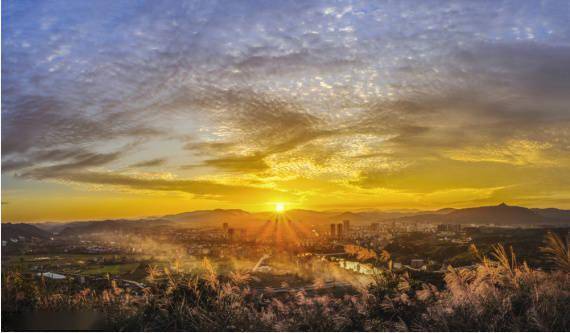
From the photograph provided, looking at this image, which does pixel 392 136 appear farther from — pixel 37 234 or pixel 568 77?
pixel 37 234

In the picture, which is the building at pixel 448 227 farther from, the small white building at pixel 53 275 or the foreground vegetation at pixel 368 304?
the small white building at pixel 53 275

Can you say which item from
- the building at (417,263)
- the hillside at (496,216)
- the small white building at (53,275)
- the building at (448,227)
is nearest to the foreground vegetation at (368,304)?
the small white building at (53,275)

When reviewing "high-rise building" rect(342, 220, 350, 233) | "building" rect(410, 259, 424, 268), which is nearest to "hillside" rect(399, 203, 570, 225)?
"building" rect(410, 259, 424, 268)

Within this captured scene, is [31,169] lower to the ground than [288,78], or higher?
lower

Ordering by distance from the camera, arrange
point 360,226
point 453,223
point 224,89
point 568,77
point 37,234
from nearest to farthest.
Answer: point 568,77, point 224,89, point 37,234, point 453,223, point 360,226

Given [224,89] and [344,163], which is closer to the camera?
[224,89]

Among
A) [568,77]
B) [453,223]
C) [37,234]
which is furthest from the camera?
[453,223]

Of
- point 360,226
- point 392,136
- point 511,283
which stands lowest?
point 511,283

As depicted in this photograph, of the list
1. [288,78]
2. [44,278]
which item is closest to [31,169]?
[44,278]

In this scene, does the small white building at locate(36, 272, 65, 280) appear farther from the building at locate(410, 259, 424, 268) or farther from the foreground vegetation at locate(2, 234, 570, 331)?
the building at locate(410, 259, 424, 268)
